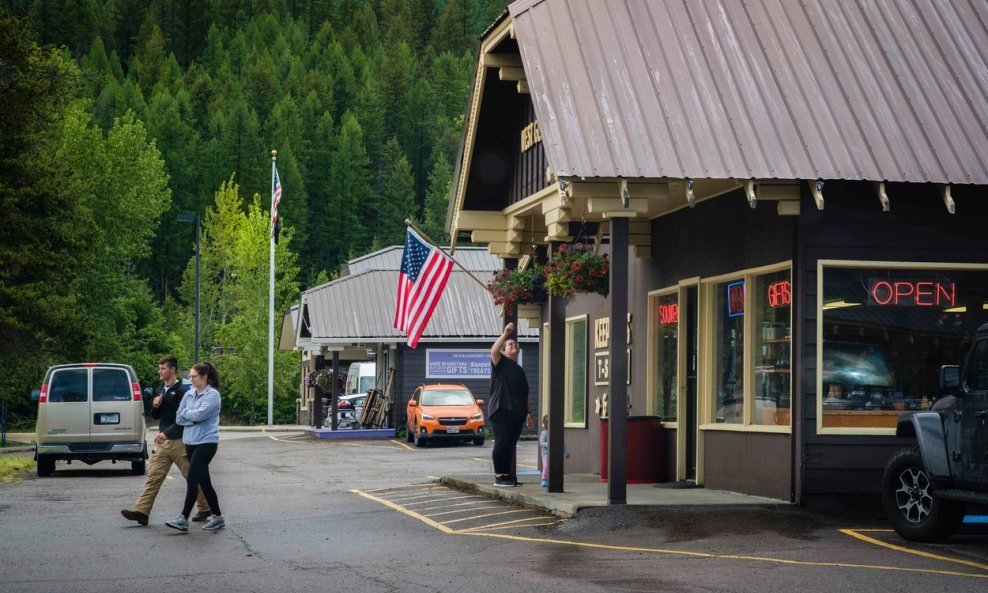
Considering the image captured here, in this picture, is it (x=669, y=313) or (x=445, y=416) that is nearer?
(x=669, y=313)

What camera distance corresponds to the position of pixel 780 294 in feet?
54.7

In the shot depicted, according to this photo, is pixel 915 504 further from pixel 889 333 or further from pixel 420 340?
pixel 420 340

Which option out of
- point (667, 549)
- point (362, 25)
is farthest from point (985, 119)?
point (362, 25)

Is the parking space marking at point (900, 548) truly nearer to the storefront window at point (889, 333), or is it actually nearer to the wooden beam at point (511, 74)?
the storefront window at point (889, 333)

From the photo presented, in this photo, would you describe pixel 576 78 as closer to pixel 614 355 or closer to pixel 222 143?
pixel 614 355

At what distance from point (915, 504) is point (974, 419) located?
1175 mm

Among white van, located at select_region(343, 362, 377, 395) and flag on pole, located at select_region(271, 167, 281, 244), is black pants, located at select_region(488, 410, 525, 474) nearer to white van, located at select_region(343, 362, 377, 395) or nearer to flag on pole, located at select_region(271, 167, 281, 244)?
flag on pole, located at select_region(271, 167, 281, 244)

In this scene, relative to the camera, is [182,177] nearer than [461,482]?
No

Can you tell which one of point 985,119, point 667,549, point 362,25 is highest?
point 362,25

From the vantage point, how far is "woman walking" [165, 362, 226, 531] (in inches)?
600

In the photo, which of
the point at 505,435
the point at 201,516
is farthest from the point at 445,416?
the point at 201,516

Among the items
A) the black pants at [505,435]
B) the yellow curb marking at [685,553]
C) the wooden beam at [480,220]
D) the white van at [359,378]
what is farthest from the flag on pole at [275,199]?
the yellow curb marking at [685,553]

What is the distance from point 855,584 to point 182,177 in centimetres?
10677

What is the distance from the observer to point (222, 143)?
4508 inches
